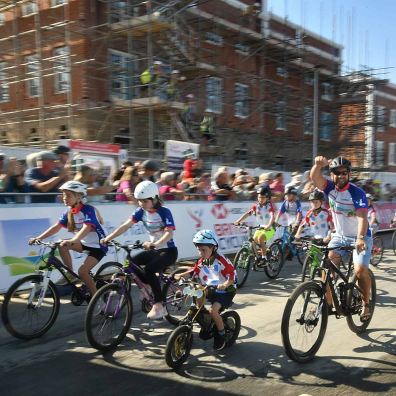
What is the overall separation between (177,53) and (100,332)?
17840 millimetres

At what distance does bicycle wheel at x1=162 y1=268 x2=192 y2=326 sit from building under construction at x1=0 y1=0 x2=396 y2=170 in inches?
467

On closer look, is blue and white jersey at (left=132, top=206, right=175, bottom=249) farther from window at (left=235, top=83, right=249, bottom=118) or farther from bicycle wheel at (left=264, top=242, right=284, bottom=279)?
window at (left=235, top=83, right=249, bottom=118)

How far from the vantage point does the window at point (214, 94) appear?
24.6 metres

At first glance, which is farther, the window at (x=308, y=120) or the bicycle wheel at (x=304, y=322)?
the window at (x=308, y=120)

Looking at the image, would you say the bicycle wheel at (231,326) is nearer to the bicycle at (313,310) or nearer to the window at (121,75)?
the bicycle at (313,310)

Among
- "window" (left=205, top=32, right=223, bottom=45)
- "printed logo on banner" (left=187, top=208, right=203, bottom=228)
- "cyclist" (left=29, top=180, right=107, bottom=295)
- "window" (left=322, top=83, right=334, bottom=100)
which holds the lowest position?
"printed logo on banner" (left=187, top=208, right=203, bottom=228)

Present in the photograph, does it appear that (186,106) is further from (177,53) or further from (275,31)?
(275,31)

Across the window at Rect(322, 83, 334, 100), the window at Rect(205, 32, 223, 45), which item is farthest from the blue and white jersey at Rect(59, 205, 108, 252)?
the window at Rect(322, 83, 334, 100)

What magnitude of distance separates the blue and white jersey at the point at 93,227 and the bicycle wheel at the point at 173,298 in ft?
3.42

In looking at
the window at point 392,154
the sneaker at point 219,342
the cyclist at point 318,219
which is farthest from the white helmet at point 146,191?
the window at point 392,154

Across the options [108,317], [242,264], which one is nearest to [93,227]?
[108,317]

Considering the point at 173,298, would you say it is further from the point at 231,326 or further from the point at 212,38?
the point at 212,38

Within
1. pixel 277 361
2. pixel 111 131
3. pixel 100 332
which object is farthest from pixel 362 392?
pixel 111 131

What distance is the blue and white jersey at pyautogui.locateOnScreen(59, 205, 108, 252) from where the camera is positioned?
618cm
